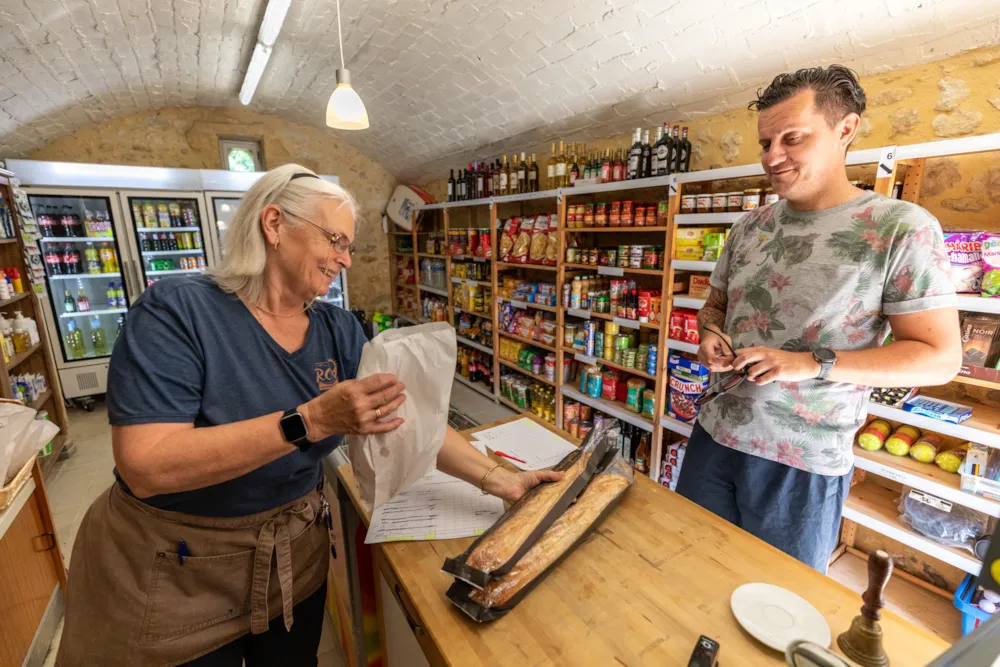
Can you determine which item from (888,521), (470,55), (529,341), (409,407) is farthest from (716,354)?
(470,55)

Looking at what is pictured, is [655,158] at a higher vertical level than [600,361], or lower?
higher

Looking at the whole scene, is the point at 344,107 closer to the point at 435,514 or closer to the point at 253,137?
the point at 435,514

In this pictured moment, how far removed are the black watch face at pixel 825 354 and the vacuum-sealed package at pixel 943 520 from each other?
141cm

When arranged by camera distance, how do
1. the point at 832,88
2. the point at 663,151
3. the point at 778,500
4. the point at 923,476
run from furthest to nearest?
the point at 663,151, the point at 923,476, the point at 778,500, the point at 832,88

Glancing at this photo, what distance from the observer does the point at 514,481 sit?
3.91ft

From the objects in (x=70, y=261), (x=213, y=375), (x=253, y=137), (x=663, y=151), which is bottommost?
(x=213, y=375)

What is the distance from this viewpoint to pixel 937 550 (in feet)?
6.38

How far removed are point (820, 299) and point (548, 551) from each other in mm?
1025

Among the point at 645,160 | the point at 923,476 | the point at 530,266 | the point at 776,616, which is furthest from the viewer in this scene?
the point at 530,266

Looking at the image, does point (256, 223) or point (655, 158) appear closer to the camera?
point (256, 223)

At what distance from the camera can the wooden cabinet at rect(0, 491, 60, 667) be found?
1.69 meters

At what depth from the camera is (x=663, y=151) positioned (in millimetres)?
2641

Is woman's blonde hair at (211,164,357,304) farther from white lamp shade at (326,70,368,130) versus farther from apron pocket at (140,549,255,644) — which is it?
white lamp shade at (326,70,368,130)

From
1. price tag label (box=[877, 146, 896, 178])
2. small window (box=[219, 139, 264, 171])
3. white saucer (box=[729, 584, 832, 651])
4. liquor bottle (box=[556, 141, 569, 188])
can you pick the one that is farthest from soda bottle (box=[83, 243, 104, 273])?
price tag label (box=[877, 146, 896, 178])
